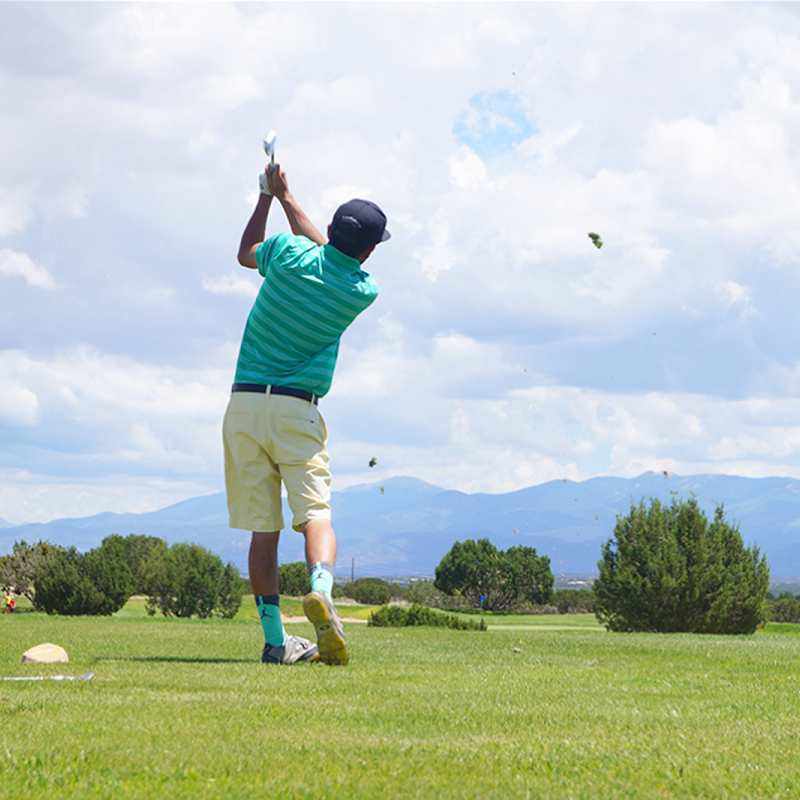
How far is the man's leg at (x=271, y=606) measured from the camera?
16.4 ft

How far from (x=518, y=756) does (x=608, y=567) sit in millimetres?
22548

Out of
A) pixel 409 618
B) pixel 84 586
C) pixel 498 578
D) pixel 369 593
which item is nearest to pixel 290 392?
pixel 409 618

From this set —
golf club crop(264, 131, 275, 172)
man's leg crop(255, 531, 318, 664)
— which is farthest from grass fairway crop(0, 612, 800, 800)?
golf club crop(264, 131, 275, 172)

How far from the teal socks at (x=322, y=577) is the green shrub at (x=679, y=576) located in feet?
64.3

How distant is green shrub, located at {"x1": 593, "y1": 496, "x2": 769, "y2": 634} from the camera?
22609mm

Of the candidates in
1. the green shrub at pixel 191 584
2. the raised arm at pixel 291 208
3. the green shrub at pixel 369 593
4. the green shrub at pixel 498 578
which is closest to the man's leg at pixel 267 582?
the raised arm at pixel 291 208

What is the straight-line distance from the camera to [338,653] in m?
4.61

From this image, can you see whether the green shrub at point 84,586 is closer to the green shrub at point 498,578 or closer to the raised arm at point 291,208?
the raised arm at point 291,208

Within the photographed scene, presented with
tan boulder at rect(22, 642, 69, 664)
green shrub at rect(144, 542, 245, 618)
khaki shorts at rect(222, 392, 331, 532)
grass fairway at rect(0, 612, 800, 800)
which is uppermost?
khaki shorts at rect(222, 392, 331, 532)

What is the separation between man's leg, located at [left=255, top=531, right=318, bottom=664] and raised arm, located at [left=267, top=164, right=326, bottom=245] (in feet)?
6.38

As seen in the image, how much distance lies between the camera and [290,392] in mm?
5043

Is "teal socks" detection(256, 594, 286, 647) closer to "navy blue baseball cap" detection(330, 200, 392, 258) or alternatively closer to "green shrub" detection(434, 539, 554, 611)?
"navy blue baseball cap" detection(330, 200, 392, 258)

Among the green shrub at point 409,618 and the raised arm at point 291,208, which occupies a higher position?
the raised arm at point 291,208

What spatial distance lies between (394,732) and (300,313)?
293 cm
